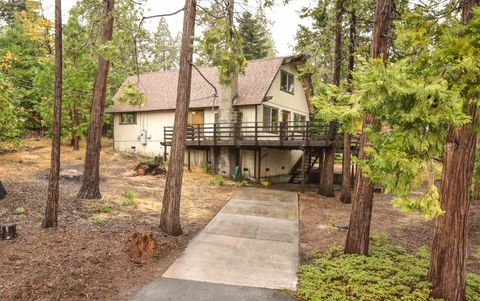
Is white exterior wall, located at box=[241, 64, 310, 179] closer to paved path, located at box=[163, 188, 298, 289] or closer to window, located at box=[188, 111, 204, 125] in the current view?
window, located at box=[188, 111, 204, 125]

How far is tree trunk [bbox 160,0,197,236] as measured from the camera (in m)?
9.14

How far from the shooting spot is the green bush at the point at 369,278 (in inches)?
246

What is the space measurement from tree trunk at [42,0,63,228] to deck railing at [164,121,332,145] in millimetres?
11460

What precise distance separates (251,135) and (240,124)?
39.7 inches

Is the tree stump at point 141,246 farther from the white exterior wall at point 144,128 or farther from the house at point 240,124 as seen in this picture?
the white exterior wall at point 144,128

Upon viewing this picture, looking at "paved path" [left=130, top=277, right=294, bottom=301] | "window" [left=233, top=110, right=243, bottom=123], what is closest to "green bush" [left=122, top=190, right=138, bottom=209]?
"paved path" [left=130, top=277, right=294, bottom=301]

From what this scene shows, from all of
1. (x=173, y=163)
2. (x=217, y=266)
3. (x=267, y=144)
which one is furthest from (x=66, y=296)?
(x=267, y=144)

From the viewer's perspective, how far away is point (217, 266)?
778cm

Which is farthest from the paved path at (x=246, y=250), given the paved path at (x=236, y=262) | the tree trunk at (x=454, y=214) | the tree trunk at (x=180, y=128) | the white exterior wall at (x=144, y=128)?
the white exterior wall at (x=144, y=128)

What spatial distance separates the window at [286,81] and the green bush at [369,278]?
16971mm

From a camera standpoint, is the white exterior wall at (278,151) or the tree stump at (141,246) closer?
the tree stump at (141,246)

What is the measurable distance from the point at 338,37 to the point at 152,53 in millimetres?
39825

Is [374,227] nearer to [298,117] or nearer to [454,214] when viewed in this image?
[454,214]

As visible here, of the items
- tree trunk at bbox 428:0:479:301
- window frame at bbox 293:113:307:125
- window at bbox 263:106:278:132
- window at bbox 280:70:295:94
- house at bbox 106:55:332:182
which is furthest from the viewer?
window frame at bbox 293:113:307:125
